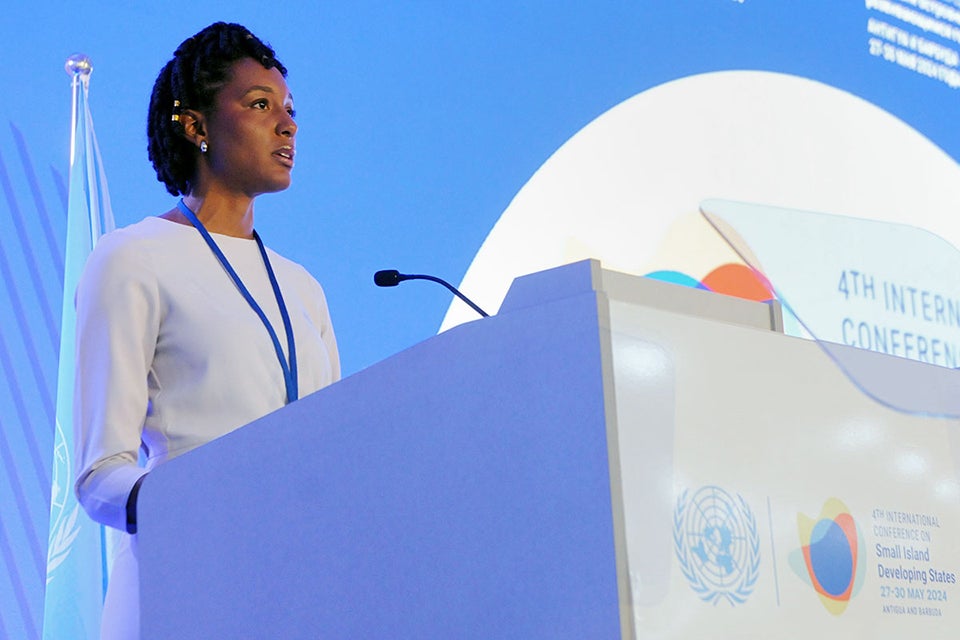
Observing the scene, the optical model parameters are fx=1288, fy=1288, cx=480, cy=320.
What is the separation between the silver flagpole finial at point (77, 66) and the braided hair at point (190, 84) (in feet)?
1.90

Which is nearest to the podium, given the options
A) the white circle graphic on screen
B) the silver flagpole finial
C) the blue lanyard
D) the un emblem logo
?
the un emblem logo

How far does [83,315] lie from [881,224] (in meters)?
0.83

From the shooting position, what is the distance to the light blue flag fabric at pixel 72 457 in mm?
2029

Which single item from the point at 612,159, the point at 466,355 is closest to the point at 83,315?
the point at 466,355

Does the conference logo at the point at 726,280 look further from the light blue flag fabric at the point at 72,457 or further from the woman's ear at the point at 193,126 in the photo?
the woman's ear at the point at 193,126

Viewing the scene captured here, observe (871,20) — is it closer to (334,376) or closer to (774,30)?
(774,30)

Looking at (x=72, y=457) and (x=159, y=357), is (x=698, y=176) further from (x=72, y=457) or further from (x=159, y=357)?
(x=159, y=357)

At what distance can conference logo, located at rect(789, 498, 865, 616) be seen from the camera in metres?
0.89

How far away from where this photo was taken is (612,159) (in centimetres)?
303

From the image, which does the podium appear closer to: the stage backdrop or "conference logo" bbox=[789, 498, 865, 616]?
"conference logo" bbox=[789, 498, 865, 616]

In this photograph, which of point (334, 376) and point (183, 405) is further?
point (334, 376)

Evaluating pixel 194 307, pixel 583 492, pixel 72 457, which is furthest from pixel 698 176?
pixel 583 492

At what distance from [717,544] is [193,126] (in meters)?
1.02

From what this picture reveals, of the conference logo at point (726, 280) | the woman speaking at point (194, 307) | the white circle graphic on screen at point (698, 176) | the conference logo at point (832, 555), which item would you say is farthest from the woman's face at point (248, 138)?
the conference logo at point (726, 280)
